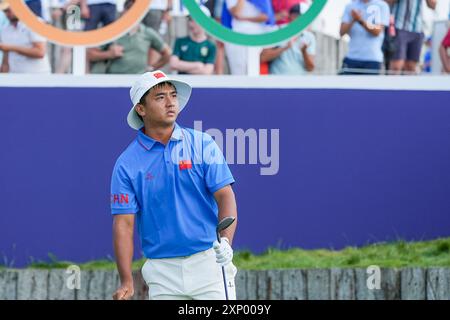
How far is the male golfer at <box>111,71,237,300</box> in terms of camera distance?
7266 millimetres

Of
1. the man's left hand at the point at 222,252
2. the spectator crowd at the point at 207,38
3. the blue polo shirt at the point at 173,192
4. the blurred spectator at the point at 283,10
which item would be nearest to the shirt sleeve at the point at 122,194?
the blue polo shirt at the point at 173,192

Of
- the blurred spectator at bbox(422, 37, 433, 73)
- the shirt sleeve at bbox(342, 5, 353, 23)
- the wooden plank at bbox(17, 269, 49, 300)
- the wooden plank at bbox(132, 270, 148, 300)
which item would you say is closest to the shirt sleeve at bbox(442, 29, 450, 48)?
the blurred spectator at bbox(422, 37, 433, 73)

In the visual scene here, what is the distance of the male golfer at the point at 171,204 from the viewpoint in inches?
286

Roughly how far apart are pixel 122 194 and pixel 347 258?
3029 mm

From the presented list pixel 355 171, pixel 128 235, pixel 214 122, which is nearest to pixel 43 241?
pixel 214 122

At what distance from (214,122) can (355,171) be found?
106cm

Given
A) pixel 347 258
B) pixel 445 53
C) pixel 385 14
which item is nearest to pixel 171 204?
pixel 347 258

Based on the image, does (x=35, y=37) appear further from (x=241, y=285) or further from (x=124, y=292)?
(x=124, y=292)

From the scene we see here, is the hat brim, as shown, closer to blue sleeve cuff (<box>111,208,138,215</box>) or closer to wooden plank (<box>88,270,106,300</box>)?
blue sleeve cuff (<box>111,208,138,215</box>)

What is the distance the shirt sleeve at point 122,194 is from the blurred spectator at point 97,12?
9.85 ft

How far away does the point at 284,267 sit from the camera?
9836 mm

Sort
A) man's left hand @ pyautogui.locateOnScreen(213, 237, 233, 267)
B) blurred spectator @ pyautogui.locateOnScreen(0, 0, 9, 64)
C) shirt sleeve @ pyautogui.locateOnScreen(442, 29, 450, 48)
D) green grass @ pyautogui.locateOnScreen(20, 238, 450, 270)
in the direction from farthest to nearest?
shirt sleeve @ pyautogui.locateOnScreen(442, 29, 450, 48) → blurred spectator @ pyautogui.locateOnScreen(0, 0, 9, 64) → green grass @ pyautogui.locateOnScreen(20, 238, 450, 270) → man's left hand @ pyautogui.locateOnScreen(213, 237, 233, 267)

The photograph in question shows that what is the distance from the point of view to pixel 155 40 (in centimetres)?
1017
